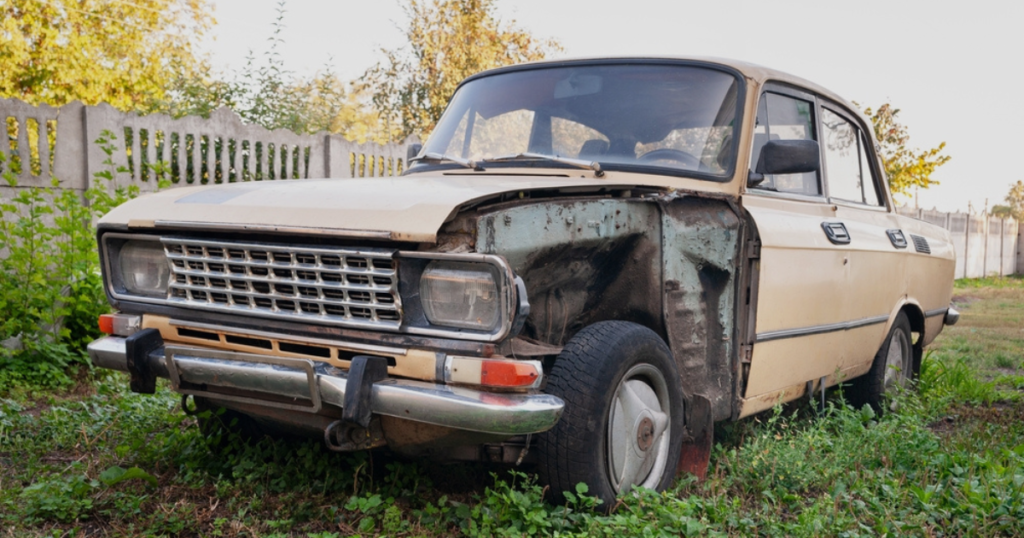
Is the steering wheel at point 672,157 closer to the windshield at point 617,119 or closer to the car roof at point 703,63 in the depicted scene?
the windshield at point 617,119

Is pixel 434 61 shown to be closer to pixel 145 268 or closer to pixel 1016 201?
pixel 145 268

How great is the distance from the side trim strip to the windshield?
757 mm

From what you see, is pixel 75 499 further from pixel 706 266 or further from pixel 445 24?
pixel 445 24

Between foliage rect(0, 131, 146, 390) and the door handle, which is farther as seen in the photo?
foliage rect(0, 131, 146, 390)

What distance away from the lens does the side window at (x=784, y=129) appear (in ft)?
13.6

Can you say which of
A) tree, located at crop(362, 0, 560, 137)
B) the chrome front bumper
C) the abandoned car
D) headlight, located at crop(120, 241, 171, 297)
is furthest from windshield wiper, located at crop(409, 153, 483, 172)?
tree, located at crop(362, 0, 560, 137)

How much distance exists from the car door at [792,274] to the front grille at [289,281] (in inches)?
71.7

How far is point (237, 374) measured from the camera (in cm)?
280

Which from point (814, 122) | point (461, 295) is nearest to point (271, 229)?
point (461, 295)

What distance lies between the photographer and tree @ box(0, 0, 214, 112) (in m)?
20.5

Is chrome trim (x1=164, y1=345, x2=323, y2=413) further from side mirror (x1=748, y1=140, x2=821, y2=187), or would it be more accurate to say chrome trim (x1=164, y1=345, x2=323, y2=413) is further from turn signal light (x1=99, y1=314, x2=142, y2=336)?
side mirror (x1=748, y1=140, x2=821, y2=187)

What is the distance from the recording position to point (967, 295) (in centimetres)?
1722

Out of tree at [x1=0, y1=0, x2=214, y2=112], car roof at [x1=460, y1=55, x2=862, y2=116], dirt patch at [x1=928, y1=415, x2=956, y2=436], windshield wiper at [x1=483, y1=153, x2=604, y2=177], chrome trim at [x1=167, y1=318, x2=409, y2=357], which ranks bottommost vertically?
dirt patch at [x1=928, y1=415, x2=956, y2=436]

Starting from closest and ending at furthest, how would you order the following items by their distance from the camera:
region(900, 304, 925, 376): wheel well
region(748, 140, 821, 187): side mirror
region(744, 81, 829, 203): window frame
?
region(748, 140, 821, 187): side mirror → region(744, 81, 829, 203): window frame → region(900, 304, 925, 376): wheel well
